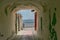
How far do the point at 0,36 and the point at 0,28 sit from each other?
437 mm

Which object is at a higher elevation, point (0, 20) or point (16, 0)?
point (16, 0)

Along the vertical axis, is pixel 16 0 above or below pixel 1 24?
above

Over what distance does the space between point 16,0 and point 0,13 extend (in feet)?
4.31

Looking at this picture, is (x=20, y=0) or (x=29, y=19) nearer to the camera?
(x=20, y=0)

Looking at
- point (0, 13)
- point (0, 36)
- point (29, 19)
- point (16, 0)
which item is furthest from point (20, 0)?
point (29, 19)

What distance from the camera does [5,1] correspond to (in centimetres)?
736

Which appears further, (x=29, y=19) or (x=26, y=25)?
(x=26, y=25)

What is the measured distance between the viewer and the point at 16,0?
788 cm

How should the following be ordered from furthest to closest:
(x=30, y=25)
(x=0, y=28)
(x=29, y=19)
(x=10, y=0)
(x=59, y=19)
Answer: (x=30, y=25) < (x=29, y=19) < (x=10, y=0) < (x=0, y=28) < (x=59, y=19)

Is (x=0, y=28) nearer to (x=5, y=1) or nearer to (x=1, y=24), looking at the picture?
(x=1, y=24)

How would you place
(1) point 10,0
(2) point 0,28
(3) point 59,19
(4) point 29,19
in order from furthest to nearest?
(4) point 29,19, (1) point 10,0, (2) point 0,28, (3) point 59,19

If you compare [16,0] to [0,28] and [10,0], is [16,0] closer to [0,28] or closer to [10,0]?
[10,0]

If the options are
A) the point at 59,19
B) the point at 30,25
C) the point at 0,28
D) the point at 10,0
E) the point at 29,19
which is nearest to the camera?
the point at 59,19

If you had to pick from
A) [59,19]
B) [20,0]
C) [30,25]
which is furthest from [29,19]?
[59,19]
